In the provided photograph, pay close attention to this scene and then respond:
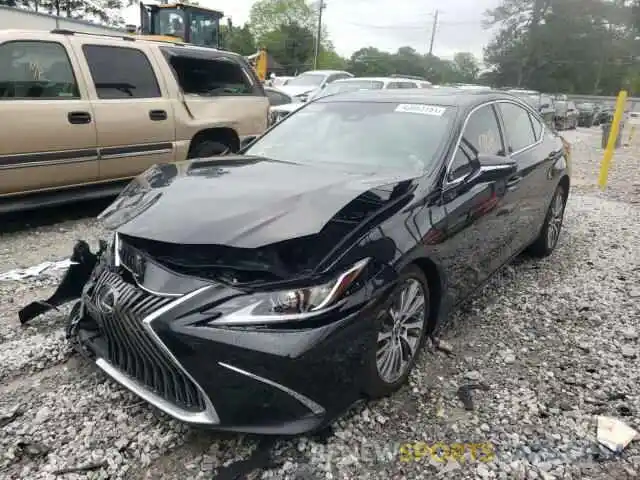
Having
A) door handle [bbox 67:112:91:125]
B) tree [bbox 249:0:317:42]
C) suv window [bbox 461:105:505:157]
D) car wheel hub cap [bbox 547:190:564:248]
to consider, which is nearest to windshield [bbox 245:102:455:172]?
suv window [bbox 461:105:505:157]

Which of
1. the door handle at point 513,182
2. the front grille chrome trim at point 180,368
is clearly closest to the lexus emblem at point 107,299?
the front grille chrome trim at point 180,368

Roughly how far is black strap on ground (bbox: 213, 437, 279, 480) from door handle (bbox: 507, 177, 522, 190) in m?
2.53

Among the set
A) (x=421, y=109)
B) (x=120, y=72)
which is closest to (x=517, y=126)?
(x=421, y=109)

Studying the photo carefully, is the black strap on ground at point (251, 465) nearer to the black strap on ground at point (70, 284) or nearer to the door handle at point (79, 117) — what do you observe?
the black strap on ground at point (70, 284)

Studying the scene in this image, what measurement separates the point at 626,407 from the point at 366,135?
7.35 ft

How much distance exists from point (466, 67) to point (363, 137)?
244ft

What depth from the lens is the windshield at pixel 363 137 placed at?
342cm

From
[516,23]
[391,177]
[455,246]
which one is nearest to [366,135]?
[391,177]

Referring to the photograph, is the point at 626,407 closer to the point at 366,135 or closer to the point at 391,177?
the point at 391,177

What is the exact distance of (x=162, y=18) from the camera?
15.5 meters

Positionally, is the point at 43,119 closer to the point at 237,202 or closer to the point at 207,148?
the point at 207,148

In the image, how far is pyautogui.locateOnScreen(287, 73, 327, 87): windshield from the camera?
59.8ft

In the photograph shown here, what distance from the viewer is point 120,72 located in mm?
5812

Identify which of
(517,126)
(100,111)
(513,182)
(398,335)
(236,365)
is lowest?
(398,335)
